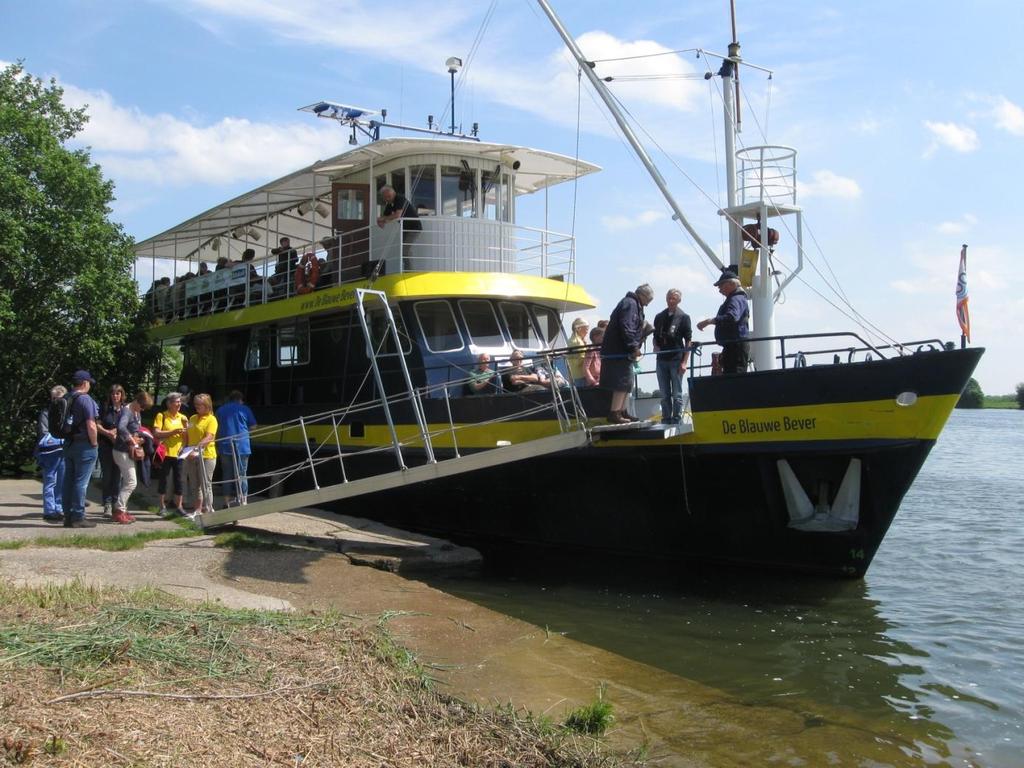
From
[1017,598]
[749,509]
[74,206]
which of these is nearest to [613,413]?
[749,509]

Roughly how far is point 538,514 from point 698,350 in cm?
294

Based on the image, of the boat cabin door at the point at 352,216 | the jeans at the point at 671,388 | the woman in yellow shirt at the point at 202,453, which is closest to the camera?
the jeans at the point at 671,388

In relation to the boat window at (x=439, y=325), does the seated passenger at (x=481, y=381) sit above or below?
below

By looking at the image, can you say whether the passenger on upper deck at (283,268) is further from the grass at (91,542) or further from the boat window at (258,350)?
the grass at (91,542)

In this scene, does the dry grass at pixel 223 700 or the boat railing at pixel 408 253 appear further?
the boat railing at pixel 408 253

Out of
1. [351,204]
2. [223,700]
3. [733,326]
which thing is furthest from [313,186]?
[223,700]

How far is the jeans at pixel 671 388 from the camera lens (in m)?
9.77

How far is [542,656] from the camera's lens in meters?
6.63

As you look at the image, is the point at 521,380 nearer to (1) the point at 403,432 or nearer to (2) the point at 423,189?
(1) the point at 403,432

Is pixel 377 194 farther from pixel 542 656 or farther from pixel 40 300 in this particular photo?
pixel 542 656

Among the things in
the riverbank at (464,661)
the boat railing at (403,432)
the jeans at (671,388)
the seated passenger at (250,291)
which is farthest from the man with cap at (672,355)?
the seated passenger at (250,291)

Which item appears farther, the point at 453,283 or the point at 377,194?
the point at 377,194

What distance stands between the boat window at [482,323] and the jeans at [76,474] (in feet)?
16.0

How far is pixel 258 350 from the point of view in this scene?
15.0 meters
